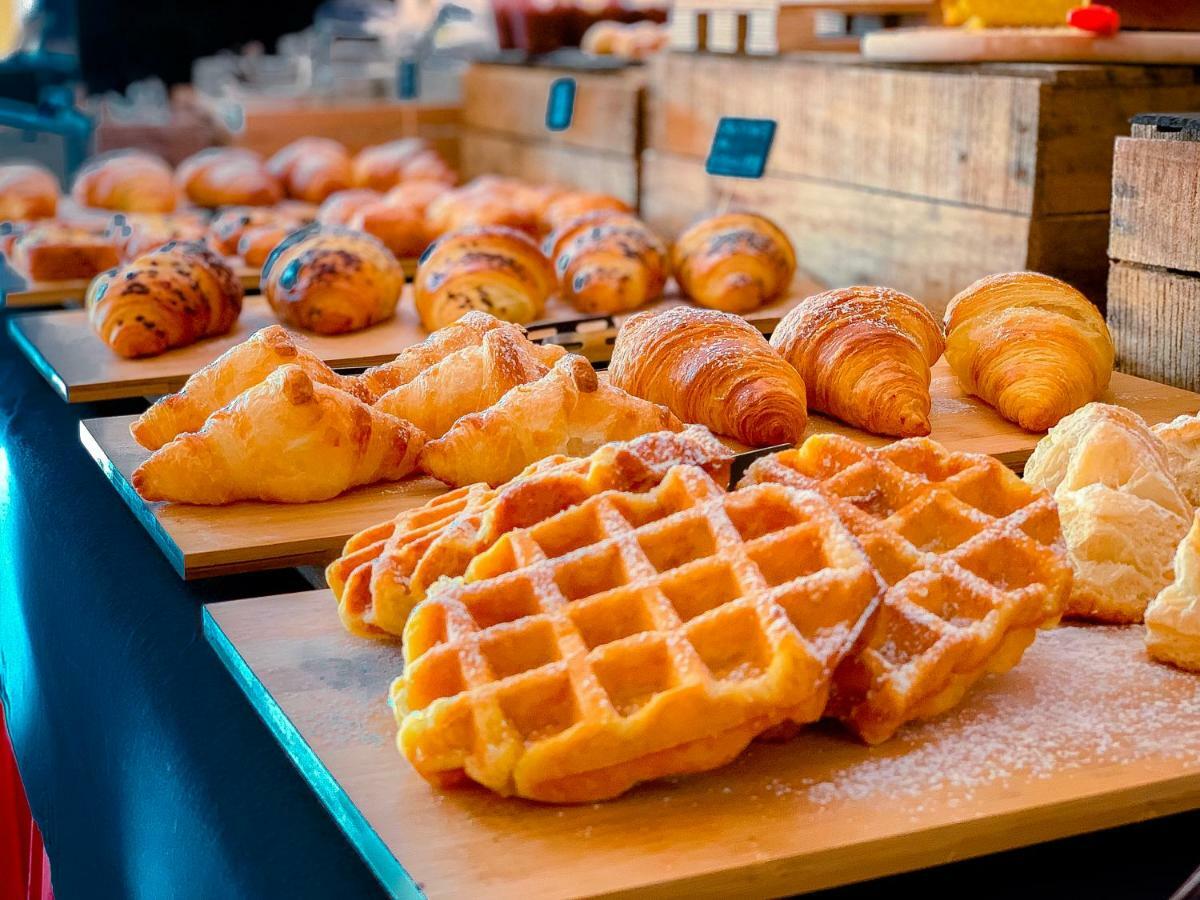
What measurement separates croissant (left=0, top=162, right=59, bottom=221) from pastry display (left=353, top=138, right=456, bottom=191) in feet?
2.61

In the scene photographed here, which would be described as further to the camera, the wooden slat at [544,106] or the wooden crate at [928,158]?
the wooden slat at [544,106]

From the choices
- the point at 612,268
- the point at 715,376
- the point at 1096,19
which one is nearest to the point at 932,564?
the point at 715,376

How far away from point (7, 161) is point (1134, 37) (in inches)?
123

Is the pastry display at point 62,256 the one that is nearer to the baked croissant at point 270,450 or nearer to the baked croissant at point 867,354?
the baked croissant at point 270,450

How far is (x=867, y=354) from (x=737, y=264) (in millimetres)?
842

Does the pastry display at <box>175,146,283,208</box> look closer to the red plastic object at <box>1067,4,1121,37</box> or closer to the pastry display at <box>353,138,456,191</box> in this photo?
the pastry display at <box>353,138,456,191</box>

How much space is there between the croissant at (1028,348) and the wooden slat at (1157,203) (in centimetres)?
15

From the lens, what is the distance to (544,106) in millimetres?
3904

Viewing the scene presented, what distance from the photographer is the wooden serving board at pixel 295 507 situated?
4.58 feet

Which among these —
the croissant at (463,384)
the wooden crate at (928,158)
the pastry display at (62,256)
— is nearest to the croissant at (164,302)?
the pastry display at (62,256)

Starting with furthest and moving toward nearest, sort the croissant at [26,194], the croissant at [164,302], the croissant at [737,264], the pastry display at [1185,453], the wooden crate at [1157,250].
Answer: the croissant at [26,194]
the croissant at [737,264]
the croissant at [164,302]
the wooden crate at [1157,250]
the pastry display at [1185,453]

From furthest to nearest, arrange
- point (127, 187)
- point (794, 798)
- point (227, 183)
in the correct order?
point (227, 183) < point (127, 187) < point (794, 798)

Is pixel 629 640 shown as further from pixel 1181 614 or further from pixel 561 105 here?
pixel 561 105

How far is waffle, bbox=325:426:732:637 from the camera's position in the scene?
1.06 meters
